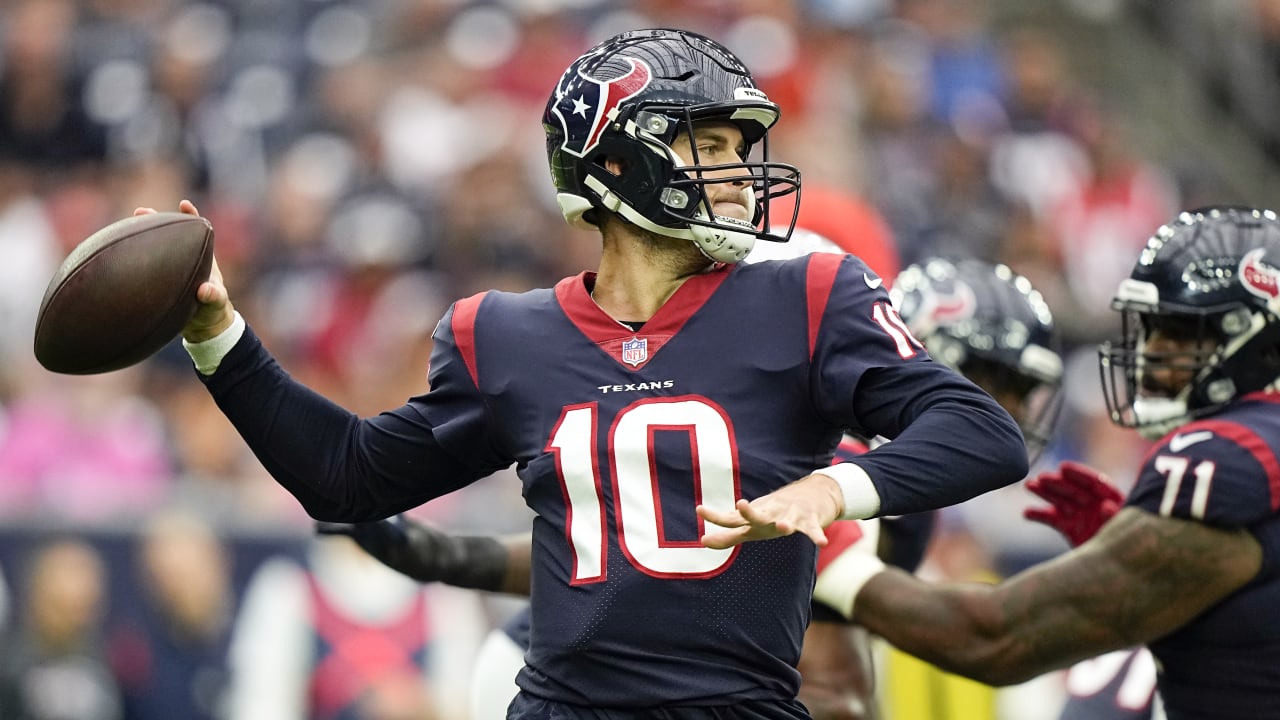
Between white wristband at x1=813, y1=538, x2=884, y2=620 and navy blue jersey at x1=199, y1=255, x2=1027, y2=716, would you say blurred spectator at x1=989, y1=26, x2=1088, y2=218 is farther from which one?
navy blue jersey at x1=199, y1=255, x2=1027, y2=716

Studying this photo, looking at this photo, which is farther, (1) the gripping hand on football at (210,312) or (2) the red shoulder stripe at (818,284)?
(1) the gripping hand on football at (210,312)

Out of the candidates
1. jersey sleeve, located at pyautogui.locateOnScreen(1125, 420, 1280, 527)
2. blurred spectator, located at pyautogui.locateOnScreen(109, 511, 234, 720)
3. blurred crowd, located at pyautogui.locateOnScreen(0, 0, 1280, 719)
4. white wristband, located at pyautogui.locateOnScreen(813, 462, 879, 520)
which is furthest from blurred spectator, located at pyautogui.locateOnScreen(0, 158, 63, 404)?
white wristband, located at pyautogui.locateOnScreen(813, 462, 879, 520)

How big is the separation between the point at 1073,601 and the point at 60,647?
421cm

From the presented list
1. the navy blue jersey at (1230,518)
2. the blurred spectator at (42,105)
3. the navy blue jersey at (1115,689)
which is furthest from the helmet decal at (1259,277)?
the blurred spectator at (42,105)

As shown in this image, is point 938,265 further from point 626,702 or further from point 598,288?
point 626,702

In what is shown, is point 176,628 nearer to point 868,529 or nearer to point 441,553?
point 441,553

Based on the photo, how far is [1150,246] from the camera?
4164mm

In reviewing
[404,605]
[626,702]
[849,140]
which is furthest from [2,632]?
[849,140]

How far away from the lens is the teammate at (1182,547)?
3762 millimetres

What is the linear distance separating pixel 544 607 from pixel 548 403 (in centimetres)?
36

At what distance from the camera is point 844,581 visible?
13.0 feet

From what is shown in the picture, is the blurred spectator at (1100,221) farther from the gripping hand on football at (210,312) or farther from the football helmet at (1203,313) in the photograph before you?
the gripping hand on football at (210,312)

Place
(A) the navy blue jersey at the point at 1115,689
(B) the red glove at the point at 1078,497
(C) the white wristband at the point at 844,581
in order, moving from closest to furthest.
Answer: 1. (C) the white wristband at the point at 844,581
2. (B) the red glove at the point at 1078,497
3. (A) the navy blue jersey at the point at 1115,689

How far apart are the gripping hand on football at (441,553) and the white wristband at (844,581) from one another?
0.72 metres
